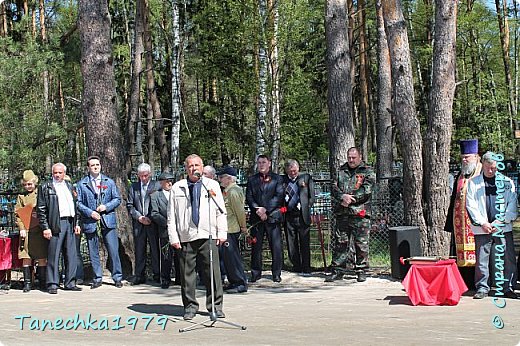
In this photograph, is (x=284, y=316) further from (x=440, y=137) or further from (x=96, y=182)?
(x=440, y=137)

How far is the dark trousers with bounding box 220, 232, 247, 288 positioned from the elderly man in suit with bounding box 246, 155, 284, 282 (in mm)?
827

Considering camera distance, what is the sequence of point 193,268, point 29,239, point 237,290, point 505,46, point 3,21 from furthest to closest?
point 505,46, point 3,21, point 29,239, point 237,290, point 193,268

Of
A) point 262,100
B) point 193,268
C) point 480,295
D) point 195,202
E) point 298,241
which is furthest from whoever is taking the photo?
point 262,100

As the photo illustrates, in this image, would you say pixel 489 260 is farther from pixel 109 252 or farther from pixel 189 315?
pixel 109 252

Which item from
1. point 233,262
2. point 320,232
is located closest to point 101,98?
point 233,262

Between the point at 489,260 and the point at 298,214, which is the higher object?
the point at 298,214

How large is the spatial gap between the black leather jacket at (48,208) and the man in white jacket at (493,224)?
600 cm

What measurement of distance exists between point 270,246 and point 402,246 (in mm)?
2123

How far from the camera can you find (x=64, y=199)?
11445 mm

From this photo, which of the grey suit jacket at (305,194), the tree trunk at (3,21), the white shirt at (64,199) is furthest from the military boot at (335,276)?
the tree trunk at (3,21)

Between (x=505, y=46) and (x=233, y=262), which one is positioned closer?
(x=233, y=262)

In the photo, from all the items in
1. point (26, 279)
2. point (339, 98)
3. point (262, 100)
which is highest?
point (262, 100)

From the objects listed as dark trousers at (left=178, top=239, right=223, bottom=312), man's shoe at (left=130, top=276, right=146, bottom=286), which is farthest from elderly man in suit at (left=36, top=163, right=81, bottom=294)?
dark trousers at (left=178, top=239, right=223, bottom=312)

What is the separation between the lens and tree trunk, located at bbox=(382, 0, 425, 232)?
1194 cm
